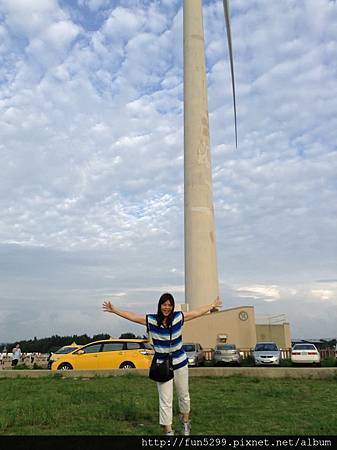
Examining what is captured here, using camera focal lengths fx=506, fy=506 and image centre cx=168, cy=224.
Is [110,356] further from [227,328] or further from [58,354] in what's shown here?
[227,328]

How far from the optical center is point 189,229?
117 feet

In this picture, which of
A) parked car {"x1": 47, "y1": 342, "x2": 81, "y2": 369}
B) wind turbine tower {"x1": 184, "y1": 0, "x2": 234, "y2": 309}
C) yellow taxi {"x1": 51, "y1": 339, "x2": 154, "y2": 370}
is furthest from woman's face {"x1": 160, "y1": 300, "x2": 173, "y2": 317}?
wind turbine tower {"x1": 184, "y1": 0, "x2": 234, "y2": 309}

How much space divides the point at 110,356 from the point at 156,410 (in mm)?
12235

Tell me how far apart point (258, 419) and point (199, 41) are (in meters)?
35.3

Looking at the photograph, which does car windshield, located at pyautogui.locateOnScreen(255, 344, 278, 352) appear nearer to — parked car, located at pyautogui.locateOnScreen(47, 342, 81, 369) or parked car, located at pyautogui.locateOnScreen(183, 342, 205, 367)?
parked car, located at pyautogui.locateOnScreen(183, 342, 205, 367)

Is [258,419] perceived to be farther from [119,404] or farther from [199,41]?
[199,41]

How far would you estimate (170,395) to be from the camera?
6633mm

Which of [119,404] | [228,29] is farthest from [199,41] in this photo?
[119,404]

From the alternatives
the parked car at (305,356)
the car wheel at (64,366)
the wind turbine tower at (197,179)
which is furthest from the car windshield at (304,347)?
the car wheel at (64,366)

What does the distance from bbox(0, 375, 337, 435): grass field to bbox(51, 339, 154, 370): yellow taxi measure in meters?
6.52

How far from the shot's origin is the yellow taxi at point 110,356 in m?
20.8

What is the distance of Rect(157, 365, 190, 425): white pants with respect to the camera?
657 centimetres

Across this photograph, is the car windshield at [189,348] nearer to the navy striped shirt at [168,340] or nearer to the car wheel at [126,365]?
the car wheel at [126,365]
